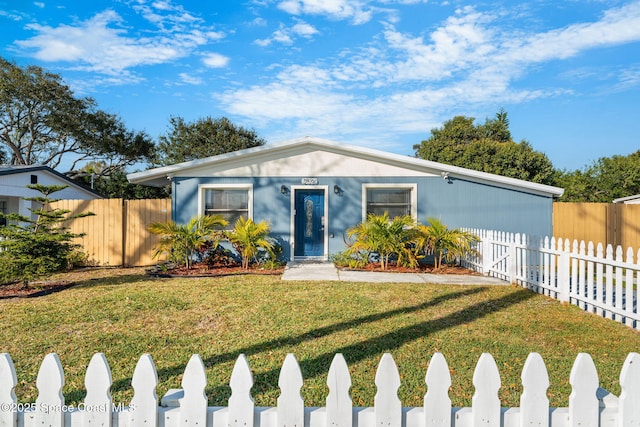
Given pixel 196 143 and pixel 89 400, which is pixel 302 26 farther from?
pixel 196 143

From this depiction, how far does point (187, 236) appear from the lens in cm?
1006

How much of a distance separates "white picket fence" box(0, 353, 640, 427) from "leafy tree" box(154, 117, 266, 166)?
2771cm

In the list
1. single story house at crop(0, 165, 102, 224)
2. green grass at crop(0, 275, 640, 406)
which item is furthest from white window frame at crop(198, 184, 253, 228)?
single story house at crop(0, 165, 102, 224)

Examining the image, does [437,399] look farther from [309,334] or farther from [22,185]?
[22,185]

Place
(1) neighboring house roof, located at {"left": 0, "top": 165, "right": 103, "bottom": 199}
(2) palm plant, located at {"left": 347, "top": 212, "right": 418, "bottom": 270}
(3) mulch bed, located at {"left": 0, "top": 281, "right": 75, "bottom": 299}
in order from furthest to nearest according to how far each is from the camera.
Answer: (1) neighboring house roof, located at {"left": 0, "top": 165, "right": 103, "bottom": 199}, (2) palm plant, located at {"left": 347, "top": 212, "right": 418, "bottom": 270}, (3) mulch bed, located at {"left": 0, "top": 281, "right": 75, "bottom": 299}

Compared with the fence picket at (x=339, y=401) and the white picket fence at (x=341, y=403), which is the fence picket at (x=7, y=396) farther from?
the fence picket at (x=339, y=401)

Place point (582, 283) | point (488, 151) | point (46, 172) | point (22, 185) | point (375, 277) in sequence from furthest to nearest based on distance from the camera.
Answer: point (488, 151) < point (46, 172) < point (22, 185) < point (375, 277) < point (582, 283)

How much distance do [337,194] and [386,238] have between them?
7.48 ft

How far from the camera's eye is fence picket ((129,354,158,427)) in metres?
1.69

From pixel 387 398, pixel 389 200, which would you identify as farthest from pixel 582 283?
pixel 389 200

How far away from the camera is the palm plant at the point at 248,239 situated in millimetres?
10109

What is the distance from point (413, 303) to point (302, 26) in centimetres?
847

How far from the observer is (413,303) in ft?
20.1

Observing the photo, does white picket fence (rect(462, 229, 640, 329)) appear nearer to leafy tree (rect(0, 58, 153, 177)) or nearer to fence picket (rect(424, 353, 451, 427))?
fence picket (rect(424, 353, 451, 427))
